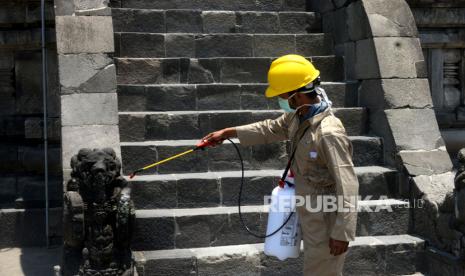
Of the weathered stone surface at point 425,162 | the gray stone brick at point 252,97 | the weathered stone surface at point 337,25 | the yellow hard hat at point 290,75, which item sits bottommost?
the weathered stone surface at point 425,162

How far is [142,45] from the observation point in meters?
7.31

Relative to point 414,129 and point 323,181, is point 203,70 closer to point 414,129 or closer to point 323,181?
point 414,129

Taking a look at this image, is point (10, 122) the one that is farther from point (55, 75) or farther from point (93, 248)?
point (93, 248)

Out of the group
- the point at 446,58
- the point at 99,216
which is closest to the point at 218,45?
the point at 446,58

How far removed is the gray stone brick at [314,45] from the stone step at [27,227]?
11.5 feet

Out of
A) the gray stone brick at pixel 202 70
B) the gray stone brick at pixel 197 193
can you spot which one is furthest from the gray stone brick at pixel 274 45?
the gray stone brick at pixel 197 193

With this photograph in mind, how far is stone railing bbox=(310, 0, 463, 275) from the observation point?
5.69m

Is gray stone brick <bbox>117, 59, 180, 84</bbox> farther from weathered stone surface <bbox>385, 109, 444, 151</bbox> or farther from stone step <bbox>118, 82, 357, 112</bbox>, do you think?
weathered stone surface <bbox>385, 109, 444, 151</bbox>

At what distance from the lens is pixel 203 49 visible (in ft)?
24.7

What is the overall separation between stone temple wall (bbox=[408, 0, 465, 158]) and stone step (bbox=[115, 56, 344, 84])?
1.40 m

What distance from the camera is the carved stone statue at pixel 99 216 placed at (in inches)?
183

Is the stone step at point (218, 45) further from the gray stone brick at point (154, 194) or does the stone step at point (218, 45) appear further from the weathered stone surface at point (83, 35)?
the gray stone brick at point (154, 194)

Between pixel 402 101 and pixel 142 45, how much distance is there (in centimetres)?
308

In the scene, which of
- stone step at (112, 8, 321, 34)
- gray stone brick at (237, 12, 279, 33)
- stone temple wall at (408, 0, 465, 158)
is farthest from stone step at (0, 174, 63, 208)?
stone temple wall at (408, 0, 465, 158)
